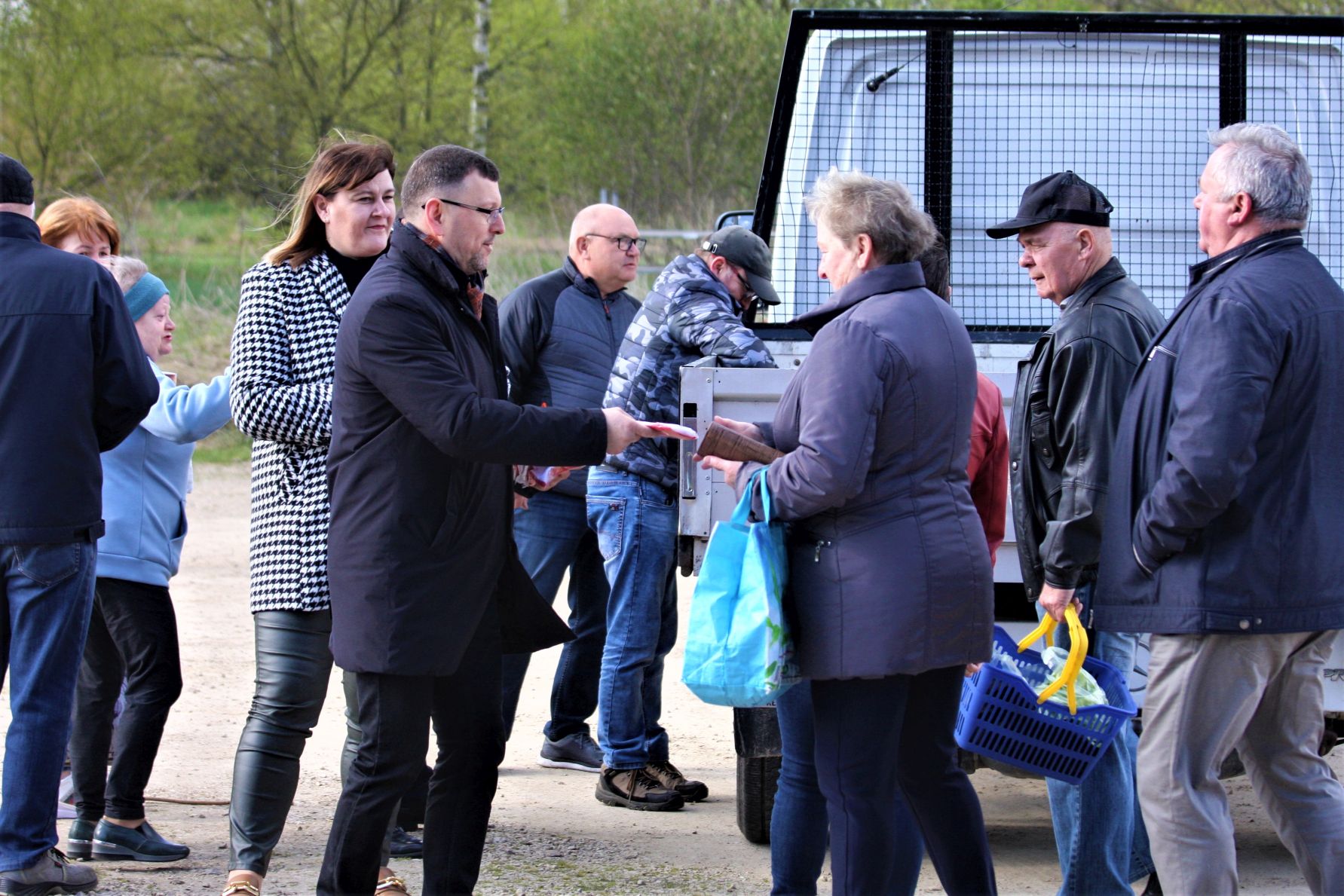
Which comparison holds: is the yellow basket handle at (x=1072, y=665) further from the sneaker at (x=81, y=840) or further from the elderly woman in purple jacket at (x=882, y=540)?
the sneaker at (x=81, y=840)

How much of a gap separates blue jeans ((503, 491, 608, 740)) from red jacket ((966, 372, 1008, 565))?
5.83ft

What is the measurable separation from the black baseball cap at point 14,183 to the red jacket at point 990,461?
2549 mm

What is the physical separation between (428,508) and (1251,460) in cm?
173

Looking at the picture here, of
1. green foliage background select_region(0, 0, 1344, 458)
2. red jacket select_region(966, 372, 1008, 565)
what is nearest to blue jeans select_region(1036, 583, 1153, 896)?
red jacket select_region(966, 372, 1008, 565)

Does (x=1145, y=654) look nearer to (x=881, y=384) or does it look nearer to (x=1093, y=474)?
(x=1093, y=474)

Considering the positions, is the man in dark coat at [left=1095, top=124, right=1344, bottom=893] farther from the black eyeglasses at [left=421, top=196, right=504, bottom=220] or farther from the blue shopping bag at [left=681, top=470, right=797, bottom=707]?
the black eyeglasses at [left=421, top=196, right=504, bottom=220]

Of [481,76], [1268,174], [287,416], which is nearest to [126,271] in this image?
[287,416]

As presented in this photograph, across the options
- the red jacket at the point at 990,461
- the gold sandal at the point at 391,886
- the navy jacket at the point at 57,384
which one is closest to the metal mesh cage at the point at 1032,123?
the red jacket at the point at 990,461

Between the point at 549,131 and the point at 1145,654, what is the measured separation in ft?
62.7

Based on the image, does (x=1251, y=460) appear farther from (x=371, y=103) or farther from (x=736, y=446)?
(x=371, y=103)

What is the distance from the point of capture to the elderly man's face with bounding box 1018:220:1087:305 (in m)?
3.69

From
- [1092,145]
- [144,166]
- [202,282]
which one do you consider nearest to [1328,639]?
[1092,145]

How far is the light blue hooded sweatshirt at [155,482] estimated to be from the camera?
4.16 meters

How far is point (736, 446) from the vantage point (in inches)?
131
